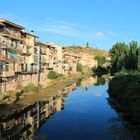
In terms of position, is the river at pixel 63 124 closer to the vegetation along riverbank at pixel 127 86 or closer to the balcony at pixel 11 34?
the vegetation along riverbank at pixel 127 86

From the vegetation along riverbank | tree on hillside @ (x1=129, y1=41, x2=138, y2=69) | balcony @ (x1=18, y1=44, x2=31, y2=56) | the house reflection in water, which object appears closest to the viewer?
the house reflection in water

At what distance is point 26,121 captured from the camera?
36438 millimetres

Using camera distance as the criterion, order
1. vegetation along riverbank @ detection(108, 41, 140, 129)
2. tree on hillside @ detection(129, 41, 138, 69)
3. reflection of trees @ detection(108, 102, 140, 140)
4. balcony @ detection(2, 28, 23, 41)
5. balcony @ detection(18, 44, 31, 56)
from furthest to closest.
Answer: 1. tree on hillside @ detection(129, 41, 138, 69)
2. balcony @ detection(18, 44, 31, 56)
3. balcony @ detection(2, 28, 23, 41)
4. vegetation along riverbank @ detection(108, 41, 140, 129)
5. reflection of trees @ detection(108, 102, 140, 140)

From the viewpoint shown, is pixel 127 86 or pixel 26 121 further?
pixel 127 86

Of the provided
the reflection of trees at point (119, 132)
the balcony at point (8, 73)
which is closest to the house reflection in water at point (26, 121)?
the reflection of trees at point (119, 132)

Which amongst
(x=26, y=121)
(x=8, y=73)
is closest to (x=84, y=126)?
(x=26, y=121)

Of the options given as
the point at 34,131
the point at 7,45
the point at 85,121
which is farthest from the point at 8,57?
the point at 34,131

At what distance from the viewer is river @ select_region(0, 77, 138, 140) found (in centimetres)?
3022

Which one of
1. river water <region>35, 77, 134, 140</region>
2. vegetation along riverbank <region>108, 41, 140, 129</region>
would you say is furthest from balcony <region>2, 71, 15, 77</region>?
vegetation along riverbank <region>108, 41, 140, 129</region>

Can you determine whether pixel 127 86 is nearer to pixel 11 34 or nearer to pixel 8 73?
pixel 8 73

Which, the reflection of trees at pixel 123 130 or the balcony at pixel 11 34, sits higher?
the balcony at pixel 11 34

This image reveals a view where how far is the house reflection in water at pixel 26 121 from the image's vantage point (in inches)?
1189

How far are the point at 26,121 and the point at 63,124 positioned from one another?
13.0ft

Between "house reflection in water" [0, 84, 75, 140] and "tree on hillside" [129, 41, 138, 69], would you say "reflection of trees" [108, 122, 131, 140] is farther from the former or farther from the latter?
"tree on hillside" [129, 41, 138, 69]
